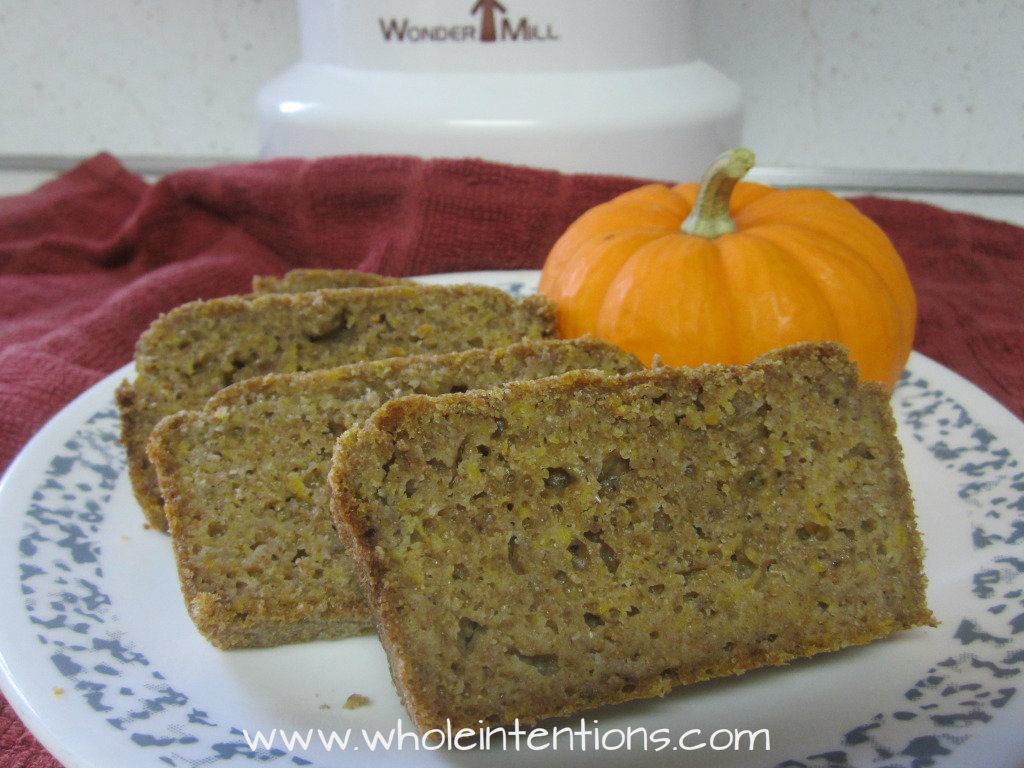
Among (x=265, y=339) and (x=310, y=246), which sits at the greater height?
(x=265, y=339)

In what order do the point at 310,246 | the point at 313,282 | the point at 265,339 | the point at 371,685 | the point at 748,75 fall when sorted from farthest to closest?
the point at 748,75
the point at 310,246
the point at 313,282
the point at 265,339
the point at 371,685

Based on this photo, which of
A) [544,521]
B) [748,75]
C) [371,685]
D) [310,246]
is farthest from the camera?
[748,75]

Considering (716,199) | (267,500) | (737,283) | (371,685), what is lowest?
(371,685)

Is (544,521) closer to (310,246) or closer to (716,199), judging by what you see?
(716,199)

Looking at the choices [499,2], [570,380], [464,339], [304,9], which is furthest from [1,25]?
[570,380]

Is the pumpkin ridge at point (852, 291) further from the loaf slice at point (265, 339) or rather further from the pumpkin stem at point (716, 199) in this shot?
the loaf slice at point (265, 339)

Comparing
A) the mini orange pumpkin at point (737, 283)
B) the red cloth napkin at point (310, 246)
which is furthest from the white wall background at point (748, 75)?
the mini orange pumpkin at point (737, 283)

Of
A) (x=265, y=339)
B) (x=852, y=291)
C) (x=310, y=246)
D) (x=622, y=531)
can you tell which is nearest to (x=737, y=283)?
(x=852, y=291)

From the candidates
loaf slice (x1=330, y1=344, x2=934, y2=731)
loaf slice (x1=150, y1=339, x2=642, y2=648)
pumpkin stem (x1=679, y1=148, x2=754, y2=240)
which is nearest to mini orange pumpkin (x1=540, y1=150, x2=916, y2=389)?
pumpkin stem (x1=679, y1=148, x2=754, y2=240)
